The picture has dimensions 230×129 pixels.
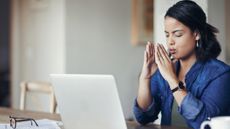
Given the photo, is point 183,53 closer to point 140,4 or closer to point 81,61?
point 81,61

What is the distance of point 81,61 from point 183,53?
2.21m

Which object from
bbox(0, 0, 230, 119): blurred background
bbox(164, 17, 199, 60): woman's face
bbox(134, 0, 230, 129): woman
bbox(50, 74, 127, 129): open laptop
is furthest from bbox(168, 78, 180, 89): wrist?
bbox(0, 0, 230, 119): blurred background

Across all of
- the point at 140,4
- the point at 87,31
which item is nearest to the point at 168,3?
the point at 87,31

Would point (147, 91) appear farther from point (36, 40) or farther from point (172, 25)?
point (36, 40)

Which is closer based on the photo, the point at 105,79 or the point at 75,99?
the point at 105,79

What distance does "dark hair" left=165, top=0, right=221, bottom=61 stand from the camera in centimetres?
150

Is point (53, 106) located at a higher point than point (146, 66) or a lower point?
lower

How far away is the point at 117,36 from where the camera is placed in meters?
4.01

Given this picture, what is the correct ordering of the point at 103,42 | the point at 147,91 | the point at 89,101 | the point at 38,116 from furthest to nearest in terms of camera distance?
the point at 103,42 → the point at 38,116 → the point at 147,91 → the point at 89,101

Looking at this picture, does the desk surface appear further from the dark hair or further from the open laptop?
the dark hair

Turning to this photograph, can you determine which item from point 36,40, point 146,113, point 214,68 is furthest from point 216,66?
point 36,40

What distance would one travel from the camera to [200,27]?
4.92 ft

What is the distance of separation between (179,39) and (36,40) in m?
2.56

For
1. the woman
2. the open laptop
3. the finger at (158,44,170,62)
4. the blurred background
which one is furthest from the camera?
the blurred background
